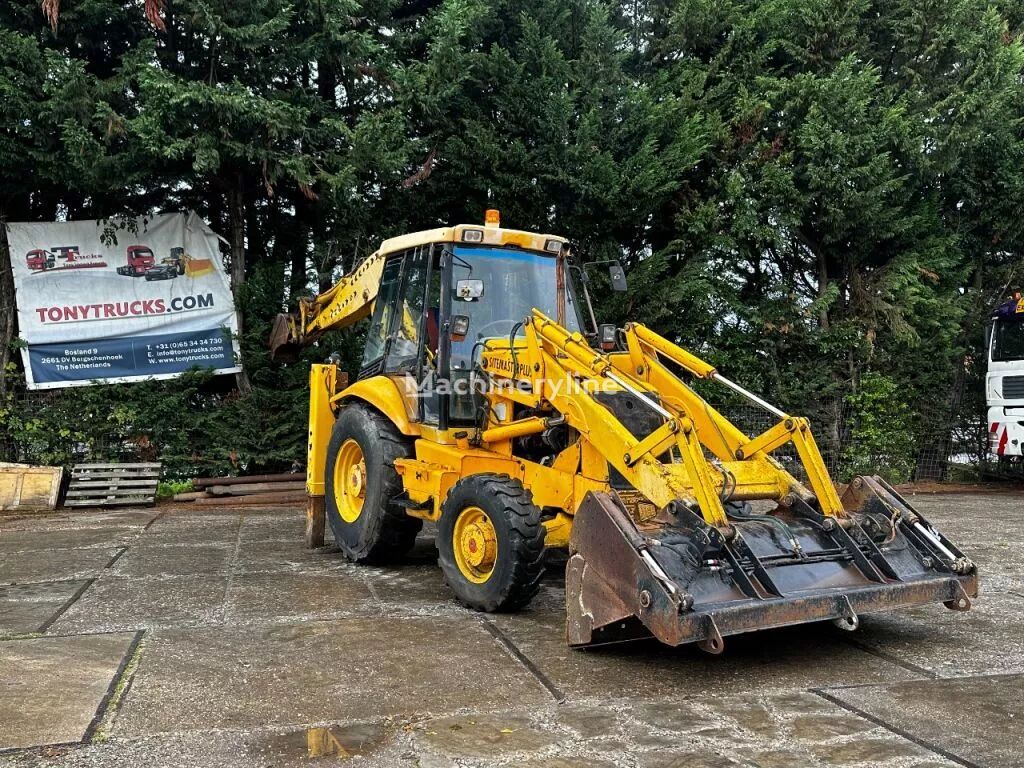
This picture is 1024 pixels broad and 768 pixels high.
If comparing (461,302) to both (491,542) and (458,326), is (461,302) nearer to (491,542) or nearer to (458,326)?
(458,326)

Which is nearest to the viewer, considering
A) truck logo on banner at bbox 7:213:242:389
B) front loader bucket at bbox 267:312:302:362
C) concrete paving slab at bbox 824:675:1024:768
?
concrete paving slab at bbox 824:675:1024:768

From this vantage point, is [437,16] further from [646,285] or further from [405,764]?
[405,764]

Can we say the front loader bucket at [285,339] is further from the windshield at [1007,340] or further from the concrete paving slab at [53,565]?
the windshield at [1007,340]

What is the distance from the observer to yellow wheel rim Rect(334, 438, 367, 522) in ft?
24.5

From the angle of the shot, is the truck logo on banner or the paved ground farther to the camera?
the truck logo on banner

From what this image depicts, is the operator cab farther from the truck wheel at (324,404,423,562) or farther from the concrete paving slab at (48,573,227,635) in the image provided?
the concrete paving slab at (48,573,227,635)

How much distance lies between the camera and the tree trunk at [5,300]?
11375 mm

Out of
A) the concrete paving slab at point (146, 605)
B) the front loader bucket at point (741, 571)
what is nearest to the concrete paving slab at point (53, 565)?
the concrete paving slab at point (146, 605)

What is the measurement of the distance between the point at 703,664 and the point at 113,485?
8865 millimetres

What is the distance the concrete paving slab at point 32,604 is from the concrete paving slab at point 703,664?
2.92m

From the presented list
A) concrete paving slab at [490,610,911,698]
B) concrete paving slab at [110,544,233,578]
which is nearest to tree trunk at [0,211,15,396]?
concrete paving slab at [110,544,233,578]

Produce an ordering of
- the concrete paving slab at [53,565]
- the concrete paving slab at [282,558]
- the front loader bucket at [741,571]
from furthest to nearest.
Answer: the concrete paving slab at [282,558] → the concrete paving slab at [53,565] → the front loader bucket at [741,571]

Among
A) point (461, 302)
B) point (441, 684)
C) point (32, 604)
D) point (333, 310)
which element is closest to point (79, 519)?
point (333, 310)

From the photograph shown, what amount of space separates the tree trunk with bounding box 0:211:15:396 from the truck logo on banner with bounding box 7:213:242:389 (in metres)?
0.27
